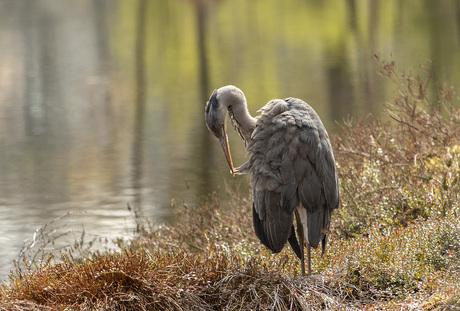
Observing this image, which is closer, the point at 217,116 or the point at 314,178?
the point at 314,178

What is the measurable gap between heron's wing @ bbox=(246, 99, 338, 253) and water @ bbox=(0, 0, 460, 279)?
458cm

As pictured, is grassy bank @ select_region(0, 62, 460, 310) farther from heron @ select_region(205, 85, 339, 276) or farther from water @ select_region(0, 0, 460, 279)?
water @ select_region(0, 0, 460, 279)

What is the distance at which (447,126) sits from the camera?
8656 millimetres

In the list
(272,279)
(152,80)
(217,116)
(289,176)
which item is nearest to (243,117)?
(217,116)

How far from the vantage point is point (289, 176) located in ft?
17.5

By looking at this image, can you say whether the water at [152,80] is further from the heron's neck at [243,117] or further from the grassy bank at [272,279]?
the grassy bank at [272,279]

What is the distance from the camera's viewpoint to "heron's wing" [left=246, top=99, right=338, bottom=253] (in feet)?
17.5

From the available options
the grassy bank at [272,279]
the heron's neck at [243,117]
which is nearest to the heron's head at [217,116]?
the heron's neck at [243,117]

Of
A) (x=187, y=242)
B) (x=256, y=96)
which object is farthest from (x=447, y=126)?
(x=256, y=96)

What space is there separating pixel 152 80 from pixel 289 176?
22.5m

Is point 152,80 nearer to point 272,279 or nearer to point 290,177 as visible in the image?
point 290,177

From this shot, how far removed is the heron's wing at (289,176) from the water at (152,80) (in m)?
4.58

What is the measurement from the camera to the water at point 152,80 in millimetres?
14352

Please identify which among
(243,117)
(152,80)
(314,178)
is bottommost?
(152,80)
